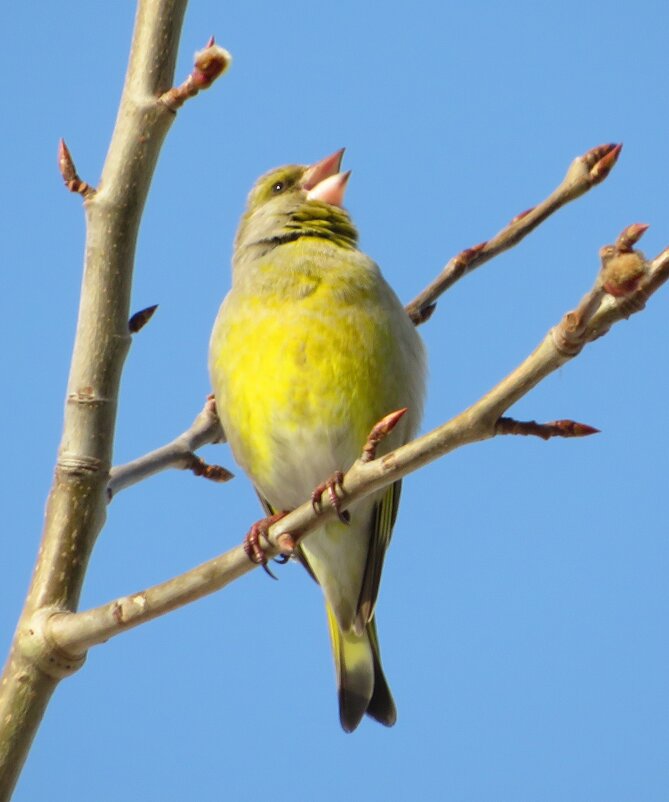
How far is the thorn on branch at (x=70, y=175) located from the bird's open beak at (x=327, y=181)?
1.89 metres

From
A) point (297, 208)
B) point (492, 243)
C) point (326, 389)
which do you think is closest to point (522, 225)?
point (492, 243)

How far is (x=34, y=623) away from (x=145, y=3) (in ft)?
5.01

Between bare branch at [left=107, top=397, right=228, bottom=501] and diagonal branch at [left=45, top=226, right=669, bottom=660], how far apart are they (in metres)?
0.57

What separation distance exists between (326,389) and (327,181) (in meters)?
1.27

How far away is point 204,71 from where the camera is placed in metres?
2.79

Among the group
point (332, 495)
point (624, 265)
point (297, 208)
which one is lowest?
point (624, 265)

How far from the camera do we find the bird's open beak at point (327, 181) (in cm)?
479

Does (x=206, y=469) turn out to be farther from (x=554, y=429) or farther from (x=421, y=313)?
(x=554, y=429)

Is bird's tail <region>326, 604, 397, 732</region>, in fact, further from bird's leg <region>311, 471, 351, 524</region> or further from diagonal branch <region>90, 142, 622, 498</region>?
bird's leg <region>311, 471, 351, 524</region>

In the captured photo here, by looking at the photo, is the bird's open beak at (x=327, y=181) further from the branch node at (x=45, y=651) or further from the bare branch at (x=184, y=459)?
the branch node at (x=45, y=651)

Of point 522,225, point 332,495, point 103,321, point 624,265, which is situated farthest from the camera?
point 522,225

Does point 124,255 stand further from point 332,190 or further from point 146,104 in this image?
point 332,190

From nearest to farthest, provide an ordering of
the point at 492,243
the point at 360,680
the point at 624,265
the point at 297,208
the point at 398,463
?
the point at 624,265 → the point at 398,463 → the point at 492,243 → the point at 360,680 → the point at 297,208

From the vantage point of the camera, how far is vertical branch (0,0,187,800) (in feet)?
9.17
